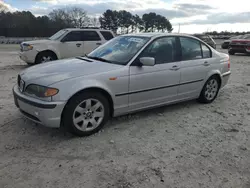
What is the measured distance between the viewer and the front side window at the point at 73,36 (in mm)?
10072

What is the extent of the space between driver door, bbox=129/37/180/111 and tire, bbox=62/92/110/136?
0.56 metres

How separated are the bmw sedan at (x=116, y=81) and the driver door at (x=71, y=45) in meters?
Result: 5.65

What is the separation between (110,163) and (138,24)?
63529 mm

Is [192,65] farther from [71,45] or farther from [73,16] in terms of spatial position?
[73,16]

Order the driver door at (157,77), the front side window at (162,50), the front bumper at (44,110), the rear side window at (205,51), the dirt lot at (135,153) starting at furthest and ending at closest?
the rear side window at (205,51), the front side window at (162,50), the driver door at (157,77), the front bumper at (44,110), the dirt lot at (135,153)

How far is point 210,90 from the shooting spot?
543cm

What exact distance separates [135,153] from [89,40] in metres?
8.15

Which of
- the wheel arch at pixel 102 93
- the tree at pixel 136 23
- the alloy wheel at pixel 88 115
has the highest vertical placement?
the tree at pixel 136 23

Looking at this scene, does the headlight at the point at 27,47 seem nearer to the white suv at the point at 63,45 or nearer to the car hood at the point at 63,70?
the white suv at the point at 63,45

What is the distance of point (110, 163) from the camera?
9.86 feet

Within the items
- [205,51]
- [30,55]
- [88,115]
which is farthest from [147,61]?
[30,55]

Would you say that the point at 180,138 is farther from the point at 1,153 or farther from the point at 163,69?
the point at 1,153

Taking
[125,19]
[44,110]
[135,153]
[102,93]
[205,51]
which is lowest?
[135,153]

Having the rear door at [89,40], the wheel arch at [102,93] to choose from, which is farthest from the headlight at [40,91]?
the rear door at [89,40]
